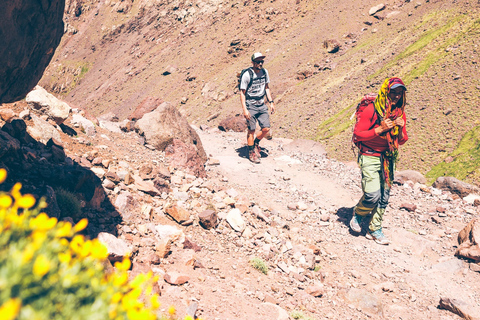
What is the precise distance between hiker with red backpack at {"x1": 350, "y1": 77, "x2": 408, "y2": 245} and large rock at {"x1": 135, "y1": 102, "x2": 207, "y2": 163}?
413 cm

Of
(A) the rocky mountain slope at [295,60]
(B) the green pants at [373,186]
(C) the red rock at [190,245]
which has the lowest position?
(A) the rocky mountain slope at [295,60]

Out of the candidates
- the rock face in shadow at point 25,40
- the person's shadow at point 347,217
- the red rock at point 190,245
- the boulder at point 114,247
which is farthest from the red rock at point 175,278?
the person's shadow at point 347,217

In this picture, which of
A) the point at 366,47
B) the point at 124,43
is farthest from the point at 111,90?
the point at 366,47

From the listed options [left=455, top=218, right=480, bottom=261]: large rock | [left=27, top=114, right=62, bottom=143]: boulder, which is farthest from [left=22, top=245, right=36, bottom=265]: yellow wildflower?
[left=455, top=218, right=480, bottom=261]: large rock

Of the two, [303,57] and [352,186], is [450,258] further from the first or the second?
[303,57]

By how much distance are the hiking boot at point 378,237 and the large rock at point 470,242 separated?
1139 mm

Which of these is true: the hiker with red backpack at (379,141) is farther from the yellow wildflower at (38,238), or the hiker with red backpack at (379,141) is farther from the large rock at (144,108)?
the large rock at (144,108)

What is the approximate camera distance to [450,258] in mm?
5414

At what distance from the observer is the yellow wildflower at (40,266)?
116 centimetres

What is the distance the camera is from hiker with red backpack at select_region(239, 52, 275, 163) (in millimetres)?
8195

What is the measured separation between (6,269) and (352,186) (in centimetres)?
800

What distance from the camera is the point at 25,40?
4047 millimetres

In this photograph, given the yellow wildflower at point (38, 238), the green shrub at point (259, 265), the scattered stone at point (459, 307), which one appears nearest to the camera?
the yellow wildflower at point (38, 238)

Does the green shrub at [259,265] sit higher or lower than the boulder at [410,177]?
higher
